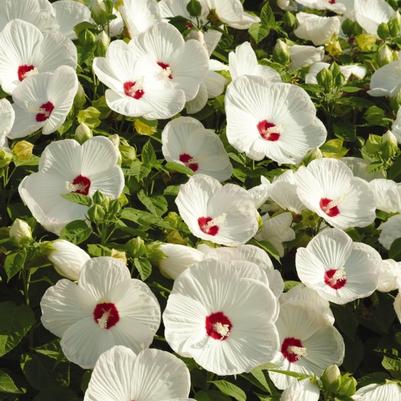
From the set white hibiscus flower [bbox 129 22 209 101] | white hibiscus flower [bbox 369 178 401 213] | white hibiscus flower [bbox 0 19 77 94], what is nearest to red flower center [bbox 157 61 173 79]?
white hibiscus flower [bbox 129 22 209 101]

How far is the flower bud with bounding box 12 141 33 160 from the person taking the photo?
8.77 ft

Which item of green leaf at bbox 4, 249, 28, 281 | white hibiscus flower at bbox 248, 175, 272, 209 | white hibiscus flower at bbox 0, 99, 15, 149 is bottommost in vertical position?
white hibiscus flower at bbox 248, 175, 272, 209

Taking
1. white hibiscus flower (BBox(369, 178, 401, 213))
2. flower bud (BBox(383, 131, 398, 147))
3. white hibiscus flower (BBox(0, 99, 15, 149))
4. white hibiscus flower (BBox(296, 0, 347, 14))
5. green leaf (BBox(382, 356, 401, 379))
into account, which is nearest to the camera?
green leaf (BBox(382, 356, 401, 379))

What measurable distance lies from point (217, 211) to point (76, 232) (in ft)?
1.40

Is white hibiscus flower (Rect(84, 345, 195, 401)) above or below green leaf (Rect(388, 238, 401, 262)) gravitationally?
above

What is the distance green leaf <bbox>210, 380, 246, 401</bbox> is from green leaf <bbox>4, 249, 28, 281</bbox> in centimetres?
55

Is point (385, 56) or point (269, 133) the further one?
point (385, 56)

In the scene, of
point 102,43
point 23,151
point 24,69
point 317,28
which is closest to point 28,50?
point 24,69

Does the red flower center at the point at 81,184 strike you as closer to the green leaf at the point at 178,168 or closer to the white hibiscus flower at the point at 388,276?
the green leaf at the point at 178,168

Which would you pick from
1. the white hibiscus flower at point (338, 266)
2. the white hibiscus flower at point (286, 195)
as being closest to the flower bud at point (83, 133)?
the white hibiscus flower at point (286, 195)

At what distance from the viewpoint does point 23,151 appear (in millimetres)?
2676

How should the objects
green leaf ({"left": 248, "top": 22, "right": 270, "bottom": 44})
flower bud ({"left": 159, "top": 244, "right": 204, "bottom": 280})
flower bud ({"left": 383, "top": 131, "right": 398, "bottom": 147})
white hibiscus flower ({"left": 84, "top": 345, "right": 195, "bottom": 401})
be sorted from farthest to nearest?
green leaf ({"left": 248, "top": 22, "right": 270, "bottom": 44})
flower bud ({"left": 383, "top": 131, "right": 398, "bottom": 147})
flower bud ({"left": 159, "top": 244, "right": 204, "bottom": 280})
white hibiscus flower ({"left": 84, "top": 345, "right": 195, "bottom": 401})

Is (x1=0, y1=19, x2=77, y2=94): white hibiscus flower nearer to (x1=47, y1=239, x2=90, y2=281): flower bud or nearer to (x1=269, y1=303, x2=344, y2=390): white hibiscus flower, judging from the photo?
(x1=47, y1=239, x2=90, y2=281): flower bud

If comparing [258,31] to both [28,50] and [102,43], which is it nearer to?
[102,43]
